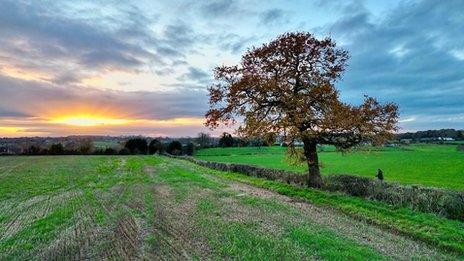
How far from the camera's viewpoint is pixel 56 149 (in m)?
115

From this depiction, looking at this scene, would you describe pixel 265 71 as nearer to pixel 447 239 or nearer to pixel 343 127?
pixel 343 127

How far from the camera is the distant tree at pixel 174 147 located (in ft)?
401

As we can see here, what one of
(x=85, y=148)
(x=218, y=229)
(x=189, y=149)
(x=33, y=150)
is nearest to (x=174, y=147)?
(x=189, y=149)

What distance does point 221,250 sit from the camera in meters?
11.3

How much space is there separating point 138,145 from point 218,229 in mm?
113441

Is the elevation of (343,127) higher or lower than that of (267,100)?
lower

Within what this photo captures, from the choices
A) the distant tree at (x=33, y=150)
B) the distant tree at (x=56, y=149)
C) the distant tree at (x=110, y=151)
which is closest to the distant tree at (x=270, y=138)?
the distant tree at (x=110, y=151)

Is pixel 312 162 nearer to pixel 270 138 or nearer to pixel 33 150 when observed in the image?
pixel 270 138

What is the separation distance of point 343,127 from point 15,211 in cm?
1795

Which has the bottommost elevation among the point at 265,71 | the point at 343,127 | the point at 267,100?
the point at 343,127

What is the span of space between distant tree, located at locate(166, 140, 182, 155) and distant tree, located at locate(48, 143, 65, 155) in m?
28.7

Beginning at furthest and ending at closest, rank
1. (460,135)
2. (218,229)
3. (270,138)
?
(460,135)
(270,138)
(218,229)

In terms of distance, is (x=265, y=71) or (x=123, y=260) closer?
(x=123, y=260)

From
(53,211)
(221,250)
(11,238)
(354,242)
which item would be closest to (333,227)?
(354,242)
